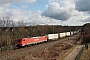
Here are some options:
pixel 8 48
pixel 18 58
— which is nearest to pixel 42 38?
pixel 8 48

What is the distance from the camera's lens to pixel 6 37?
2040 inches

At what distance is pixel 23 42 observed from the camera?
47.2 m

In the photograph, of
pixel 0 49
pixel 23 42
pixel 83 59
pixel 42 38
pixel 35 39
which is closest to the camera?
pixel 83 59

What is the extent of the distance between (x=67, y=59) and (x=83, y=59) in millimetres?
2627

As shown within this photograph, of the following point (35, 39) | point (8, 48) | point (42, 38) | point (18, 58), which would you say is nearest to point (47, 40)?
point (42, 38)

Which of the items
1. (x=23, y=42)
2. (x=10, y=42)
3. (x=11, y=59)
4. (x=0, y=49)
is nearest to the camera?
(x=11, y=59)

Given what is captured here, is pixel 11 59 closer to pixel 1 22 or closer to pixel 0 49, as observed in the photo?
pixel 0 49

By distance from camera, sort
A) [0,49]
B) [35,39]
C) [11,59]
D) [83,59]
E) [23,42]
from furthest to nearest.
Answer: [35,39] → [23,42] → [0,49] → [11,59] → [83,59]

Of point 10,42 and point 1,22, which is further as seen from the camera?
point 1,22

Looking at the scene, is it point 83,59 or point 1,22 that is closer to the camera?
point 83,59

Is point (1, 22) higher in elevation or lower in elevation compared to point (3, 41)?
higher

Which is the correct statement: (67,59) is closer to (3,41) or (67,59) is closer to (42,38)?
(3,41)

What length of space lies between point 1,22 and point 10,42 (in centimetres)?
891

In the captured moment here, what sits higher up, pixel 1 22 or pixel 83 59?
pixel 1 22
